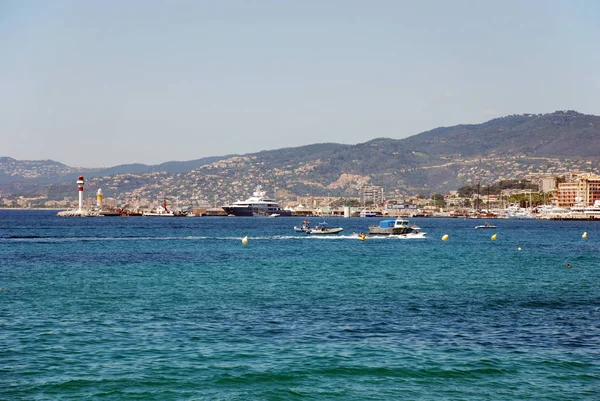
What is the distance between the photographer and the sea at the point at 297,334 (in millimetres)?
21250

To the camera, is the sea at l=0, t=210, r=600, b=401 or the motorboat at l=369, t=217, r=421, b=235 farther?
the motorboat at l=369, t=217, r=421, b=235

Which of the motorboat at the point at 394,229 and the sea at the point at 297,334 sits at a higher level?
the motorboat at the point at 394,229

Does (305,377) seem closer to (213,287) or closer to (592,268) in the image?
(213,287)

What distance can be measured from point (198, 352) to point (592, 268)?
41.6m

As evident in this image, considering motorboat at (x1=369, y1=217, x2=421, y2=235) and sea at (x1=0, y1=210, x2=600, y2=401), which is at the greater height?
motorboat at (x1=369, y1=217, x2=421, y2=235)

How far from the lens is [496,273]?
53219 millimetres

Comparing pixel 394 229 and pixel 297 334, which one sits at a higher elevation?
pixel 394 229

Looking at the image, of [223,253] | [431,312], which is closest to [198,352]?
[431,312]

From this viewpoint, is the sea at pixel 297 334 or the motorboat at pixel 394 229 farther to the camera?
the motorboat at pixel 394 229

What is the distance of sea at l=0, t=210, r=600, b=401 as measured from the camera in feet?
69.7

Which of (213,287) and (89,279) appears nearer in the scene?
(213,287)

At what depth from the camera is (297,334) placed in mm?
27359

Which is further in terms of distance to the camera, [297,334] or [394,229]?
[394,229]

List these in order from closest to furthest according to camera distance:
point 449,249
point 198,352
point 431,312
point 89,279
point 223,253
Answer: point 198,352 < point 431,312 < point 89,279 < point 223,253 < point 449,249
